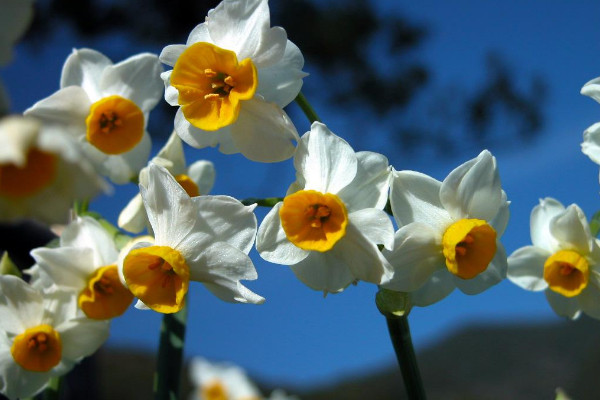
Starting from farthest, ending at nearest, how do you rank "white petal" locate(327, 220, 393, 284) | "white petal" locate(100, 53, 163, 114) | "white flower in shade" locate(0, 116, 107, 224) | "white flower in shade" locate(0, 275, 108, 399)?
"white petal" locate(100, 53, 163, 114) < "white flower in shade" locate(0, 275, 108, 399) < "white petal" locate(327, 220, 393, 284) < "white flower in shade" locate(0, 116, 107, 224)

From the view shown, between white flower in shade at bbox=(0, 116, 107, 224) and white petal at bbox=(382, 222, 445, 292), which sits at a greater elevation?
white petal at bbox=(382, 222, 445, 292)

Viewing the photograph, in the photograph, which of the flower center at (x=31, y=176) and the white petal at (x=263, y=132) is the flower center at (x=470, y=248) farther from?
the flower center at (x=31, y=176)

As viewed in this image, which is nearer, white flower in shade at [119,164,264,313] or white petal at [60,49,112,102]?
white flower in shade at [119,164,264,313]

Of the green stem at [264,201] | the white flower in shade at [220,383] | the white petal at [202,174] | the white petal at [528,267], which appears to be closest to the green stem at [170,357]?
the white petal at [202,174]

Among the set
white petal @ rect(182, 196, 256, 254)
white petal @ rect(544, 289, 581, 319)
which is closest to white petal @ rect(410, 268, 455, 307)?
white petal @ rect(182, 196, 256, 254)

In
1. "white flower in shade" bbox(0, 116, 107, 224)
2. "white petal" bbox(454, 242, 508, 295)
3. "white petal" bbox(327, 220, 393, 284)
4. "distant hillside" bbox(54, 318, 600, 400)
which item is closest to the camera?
"white flower in shade" bbox(0, 116, 107, 224)

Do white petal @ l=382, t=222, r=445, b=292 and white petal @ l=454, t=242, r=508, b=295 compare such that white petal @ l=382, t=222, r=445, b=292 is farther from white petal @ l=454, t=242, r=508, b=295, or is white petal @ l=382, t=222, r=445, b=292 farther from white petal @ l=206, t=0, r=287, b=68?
white petal @ l=206, t=0, r=287, b=68
